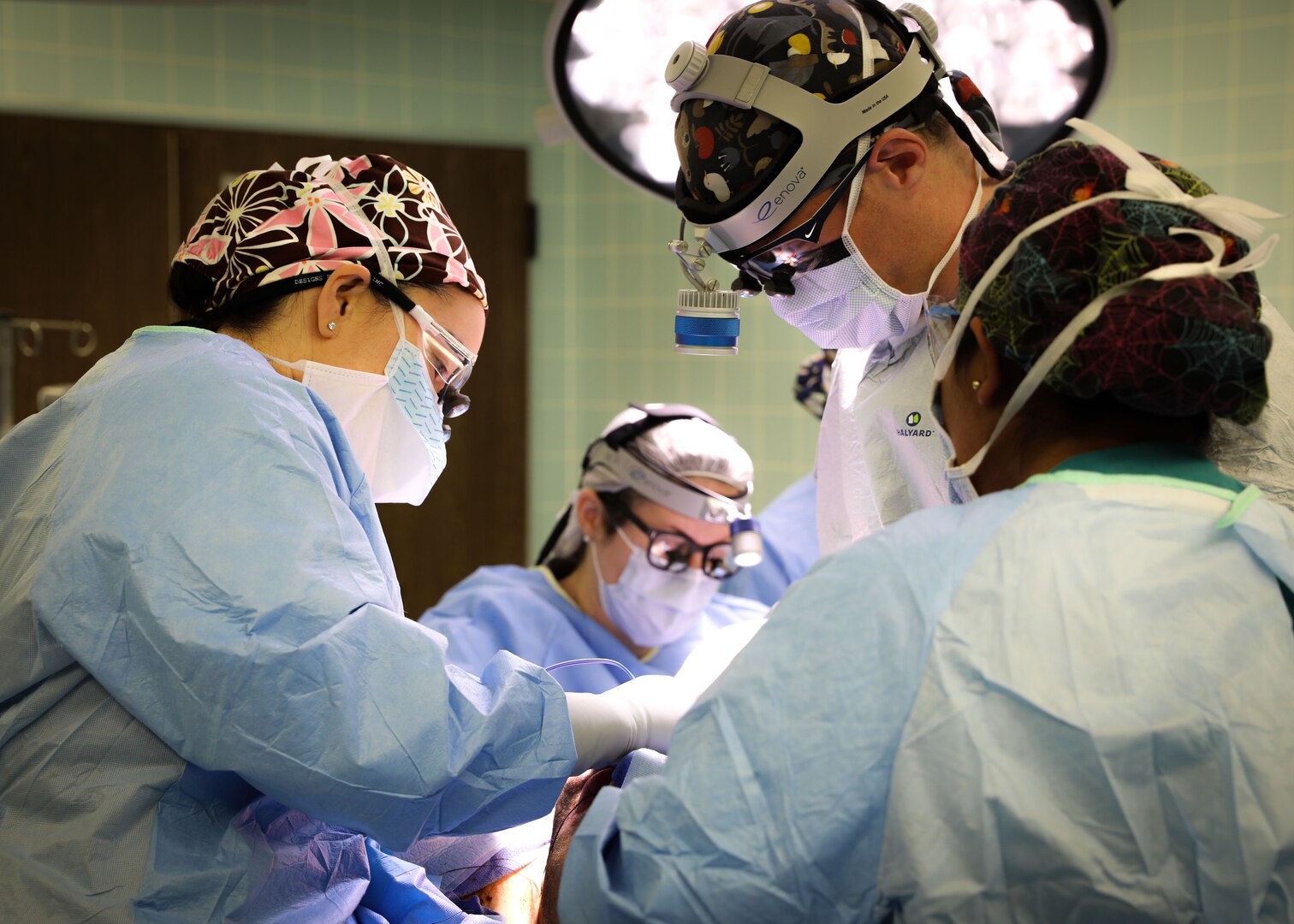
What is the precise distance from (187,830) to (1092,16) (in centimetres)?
153

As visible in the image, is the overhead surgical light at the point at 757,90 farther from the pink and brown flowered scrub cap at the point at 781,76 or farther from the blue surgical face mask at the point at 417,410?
the blue surgical face mask at the point at 417,410

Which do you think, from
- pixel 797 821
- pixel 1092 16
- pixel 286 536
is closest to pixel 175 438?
pixel 286 536

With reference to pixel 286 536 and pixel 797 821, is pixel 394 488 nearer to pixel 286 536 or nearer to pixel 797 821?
pixel 286 536

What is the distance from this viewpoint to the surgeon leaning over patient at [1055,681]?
83 cm

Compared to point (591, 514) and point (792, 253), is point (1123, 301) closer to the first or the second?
point (792, 253)

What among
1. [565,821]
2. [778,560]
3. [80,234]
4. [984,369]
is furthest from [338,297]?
[80,234]

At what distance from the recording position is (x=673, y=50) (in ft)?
5.54

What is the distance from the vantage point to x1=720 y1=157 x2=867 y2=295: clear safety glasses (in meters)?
1.48

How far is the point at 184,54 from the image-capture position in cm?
405

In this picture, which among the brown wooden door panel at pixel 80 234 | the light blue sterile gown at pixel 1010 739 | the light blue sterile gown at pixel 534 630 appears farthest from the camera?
the brown wooden door panel at pixel 80 234

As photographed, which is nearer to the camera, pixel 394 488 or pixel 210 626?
pixel 210 626

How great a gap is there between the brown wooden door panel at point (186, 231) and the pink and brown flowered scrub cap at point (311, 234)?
9.07 ft

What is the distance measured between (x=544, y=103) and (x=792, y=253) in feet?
10.6

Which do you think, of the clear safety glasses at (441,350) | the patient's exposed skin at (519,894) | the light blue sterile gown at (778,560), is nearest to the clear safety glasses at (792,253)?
the clear safety glasses at (441,350)
